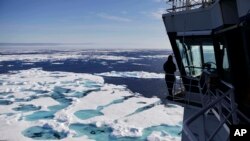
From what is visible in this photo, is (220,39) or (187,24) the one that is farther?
(187,24)

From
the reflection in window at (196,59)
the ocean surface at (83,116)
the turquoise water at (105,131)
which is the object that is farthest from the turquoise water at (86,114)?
the reflection in window at (196,59)

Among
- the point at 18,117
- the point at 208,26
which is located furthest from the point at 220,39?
the point at 18,117

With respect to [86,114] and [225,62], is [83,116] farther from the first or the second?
[225,62]

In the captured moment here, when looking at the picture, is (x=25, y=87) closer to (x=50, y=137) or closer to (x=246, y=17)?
(x=50, y=137)

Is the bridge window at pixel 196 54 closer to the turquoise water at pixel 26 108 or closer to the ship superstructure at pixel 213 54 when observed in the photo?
the ship superstructure at pixel 213 54

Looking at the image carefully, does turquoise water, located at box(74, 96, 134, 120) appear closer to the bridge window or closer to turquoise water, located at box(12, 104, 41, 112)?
turquoise water, located at box(12, 104, 41, 112)
